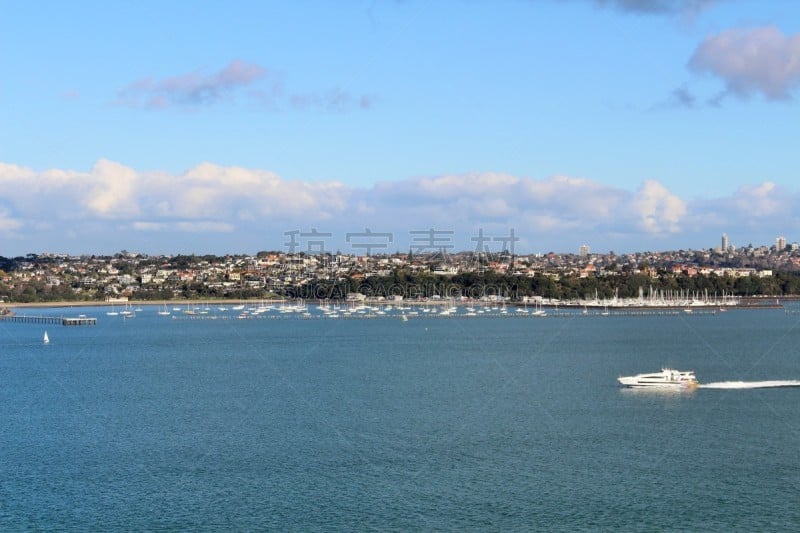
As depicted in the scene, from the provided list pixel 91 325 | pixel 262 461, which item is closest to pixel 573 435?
pixel 262 461

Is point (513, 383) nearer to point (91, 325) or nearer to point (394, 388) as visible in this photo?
point (394, 388)

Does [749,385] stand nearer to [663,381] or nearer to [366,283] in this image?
[663,381]

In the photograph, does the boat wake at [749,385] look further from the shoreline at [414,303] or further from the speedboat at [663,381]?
the shoreline at [414,303]

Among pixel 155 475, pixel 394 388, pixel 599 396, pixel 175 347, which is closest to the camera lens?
pixel 155 475

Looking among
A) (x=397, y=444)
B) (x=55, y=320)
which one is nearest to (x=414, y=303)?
(x=55, y=320)

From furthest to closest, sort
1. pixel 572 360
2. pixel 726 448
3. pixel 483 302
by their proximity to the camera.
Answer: pixel 483 302 < pixel 572 360 < pixel 726 448

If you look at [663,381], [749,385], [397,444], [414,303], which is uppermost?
[414,303]

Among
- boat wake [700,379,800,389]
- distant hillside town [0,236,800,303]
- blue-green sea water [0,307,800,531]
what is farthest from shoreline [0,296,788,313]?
boat wake [700,379,800,389]

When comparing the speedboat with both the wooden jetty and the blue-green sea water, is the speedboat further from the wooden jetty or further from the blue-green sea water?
the wooden jetty

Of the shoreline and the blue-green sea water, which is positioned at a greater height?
the shoreline
